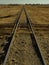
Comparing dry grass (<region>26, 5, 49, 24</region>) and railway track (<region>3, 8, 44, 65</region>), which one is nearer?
railway track (<region>3, 8, 44, 65</region>)

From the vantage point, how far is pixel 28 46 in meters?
9.23

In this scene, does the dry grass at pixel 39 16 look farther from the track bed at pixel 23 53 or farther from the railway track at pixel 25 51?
the track bed at pixel 23 53

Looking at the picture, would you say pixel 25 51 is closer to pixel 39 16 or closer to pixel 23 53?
pixel 23 53

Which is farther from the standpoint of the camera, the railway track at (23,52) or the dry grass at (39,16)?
the dry grass at (39,16)

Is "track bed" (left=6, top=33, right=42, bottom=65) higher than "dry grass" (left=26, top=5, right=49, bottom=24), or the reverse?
"track bed" (left=6, top=33, right=42, bottom=65)

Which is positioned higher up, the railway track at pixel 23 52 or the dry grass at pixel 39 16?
the railway track at pixel 23 52

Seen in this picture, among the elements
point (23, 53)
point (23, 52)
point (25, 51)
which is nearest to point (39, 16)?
point (25, 51)

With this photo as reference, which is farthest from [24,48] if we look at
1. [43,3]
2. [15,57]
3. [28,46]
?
[43,3]

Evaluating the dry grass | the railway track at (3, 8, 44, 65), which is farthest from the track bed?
the dry grass

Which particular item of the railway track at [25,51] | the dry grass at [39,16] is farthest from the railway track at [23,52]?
the dry grass at [39,16]

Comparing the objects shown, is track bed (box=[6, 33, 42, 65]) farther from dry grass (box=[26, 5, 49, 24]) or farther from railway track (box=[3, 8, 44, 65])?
dry grass (box=[26, 5, 49, 24])

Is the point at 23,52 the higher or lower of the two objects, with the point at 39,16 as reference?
higher

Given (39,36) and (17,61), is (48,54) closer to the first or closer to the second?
(17,61)

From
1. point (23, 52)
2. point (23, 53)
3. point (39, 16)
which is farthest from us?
point (39, 16)
